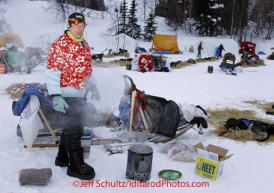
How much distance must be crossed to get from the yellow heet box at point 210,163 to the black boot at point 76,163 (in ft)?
3.88

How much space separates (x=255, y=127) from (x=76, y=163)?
2981 mm

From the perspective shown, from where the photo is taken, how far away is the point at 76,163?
10.1 ft

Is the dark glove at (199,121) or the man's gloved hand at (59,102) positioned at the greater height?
the man's gloved hand at (59,102)

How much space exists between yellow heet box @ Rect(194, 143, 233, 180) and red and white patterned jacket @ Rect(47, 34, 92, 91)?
1.52 meters

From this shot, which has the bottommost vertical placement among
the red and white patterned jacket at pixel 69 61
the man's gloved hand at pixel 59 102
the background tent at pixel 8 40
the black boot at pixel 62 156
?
the black boot at pixel 62 156

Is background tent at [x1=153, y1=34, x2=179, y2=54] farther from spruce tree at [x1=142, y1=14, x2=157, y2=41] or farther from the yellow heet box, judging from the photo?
the yellow heet box

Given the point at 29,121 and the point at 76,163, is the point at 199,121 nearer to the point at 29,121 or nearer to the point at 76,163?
the point at 76,163

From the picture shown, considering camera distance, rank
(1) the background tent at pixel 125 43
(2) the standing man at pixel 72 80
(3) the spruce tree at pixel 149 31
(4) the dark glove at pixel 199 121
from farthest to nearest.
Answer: (3) the spruce tree at pixel 149 31, (1) the background tent at pixel 125 43, (4) the dark glove at pixel 199 121, (2) the standing man at pixel 72 80

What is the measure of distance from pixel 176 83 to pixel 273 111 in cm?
398

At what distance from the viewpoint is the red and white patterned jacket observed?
2957 mm

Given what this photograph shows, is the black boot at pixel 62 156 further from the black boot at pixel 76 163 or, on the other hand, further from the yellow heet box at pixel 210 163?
the yellow heet box at pixel 210 163

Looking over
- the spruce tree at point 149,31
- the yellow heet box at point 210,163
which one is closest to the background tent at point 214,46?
the spruce tree at point 149,31

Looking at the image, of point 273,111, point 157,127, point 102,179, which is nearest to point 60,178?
point 102,179

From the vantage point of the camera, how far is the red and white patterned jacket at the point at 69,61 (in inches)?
116
